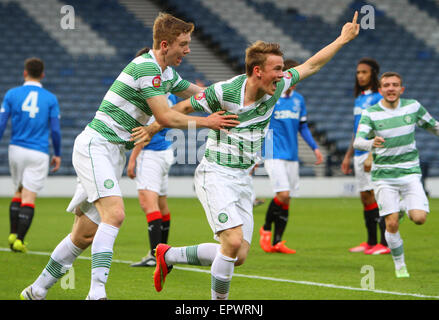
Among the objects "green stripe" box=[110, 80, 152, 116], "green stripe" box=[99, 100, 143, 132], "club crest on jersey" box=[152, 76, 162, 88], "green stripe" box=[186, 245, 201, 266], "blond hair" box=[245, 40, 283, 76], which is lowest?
"green stripe" box=[186, 245, 201, 266]

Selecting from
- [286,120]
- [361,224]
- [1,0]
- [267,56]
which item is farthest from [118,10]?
[267,56]

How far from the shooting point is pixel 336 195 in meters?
19.4

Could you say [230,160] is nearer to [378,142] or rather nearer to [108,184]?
[108,184]

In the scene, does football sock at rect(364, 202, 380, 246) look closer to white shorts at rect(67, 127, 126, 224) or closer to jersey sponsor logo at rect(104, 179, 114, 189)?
white shorts at rect(67, 127, 126, 224)

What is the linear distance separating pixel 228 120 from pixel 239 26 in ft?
70.8

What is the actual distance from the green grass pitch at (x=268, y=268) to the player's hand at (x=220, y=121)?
5.16ft

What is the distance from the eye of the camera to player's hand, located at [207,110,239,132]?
4750 millimetres

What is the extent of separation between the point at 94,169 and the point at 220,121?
1.00 m

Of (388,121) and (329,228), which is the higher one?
(388,121)

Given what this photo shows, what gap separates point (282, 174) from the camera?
351 inches

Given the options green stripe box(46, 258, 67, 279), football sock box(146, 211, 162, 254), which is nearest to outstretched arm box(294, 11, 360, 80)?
green stripe box(46, 258, 67, 279)

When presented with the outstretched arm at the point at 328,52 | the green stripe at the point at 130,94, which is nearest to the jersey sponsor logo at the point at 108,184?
the green stripe at the point at 130,94

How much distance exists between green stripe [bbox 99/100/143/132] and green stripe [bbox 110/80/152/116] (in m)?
0.10

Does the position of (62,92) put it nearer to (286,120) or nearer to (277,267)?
(286,120)
